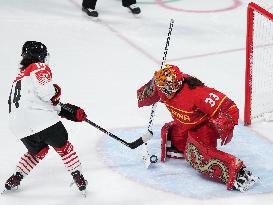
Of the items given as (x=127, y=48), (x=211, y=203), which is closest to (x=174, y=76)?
(x=211, y=203)

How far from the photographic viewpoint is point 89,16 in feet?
19.7

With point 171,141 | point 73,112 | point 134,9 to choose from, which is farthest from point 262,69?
point 73,112

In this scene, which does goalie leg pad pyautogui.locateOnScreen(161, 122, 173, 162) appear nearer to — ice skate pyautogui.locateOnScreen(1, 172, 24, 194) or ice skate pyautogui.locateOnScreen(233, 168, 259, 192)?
ice skate pyautogui.locateOnScreen(233, 168, 259, 192)

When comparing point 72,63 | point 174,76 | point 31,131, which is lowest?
point 72,63

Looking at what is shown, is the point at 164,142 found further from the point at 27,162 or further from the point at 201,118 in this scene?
the point at 27,162

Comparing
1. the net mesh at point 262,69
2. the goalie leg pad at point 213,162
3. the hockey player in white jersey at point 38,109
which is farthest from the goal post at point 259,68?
the hockey player in white jersey at point 38,109

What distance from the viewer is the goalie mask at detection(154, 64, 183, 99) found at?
3.22 metres

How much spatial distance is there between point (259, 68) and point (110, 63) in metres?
1.15

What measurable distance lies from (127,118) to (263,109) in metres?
0.90

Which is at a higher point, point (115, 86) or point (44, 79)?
point (44, 79)

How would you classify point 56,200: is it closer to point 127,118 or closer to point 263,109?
point 127,118

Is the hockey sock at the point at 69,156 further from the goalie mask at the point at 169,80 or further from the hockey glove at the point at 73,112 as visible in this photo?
the goalie mask at the point at 169,80

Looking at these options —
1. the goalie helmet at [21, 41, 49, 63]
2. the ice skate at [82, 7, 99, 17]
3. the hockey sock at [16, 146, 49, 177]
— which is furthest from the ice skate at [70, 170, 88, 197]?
the ice skate at [82, 7, 99, 17]

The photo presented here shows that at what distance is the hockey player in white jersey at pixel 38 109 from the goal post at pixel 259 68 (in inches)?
51.6
